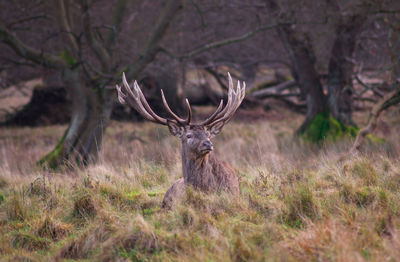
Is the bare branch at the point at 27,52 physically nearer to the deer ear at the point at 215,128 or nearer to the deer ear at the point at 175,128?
the deer ear at the point at 175,128

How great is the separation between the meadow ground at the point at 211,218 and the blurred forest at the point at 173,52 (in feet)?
5.04

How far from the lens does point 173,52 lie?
12.9 m

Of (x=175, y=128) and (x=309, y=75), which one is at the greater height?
(x=309, y=75)

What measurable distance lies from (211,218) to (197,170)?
1.02 meters

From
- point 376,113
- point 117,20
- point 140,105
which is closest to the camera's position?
point 140,105

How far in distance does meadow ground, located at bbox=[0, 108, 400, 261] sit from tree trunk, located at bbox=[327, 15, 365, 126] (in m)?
5.45

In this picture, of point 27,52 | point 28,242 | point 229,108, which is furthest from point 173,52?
point 28,242

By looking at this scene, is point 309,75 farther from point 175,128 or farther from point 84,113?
point 175,128

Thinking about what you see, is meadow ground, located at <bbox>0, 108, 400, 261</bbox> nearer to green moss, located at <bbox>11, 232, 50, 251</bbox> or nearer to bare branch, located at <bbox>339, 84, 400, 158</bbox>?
green moss, located at <bbox>11, 232, 50, 251</bbox>

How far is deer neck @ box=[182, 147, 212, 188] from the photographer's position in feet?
17.6

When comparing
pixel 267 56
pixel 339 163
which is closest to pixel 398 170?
pixel 339 163

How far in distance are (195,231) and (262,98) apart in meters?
13.5

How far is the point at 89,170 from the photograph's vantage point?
23.6 ft

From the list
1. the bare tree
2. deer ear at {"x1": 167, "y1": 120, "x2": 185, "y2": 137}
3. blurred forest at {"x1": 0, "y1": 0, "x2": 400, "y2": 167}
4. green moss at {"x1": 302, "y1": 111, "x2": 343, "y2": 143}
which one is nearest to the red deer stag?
deer ear at {"x1": 167, "y1": 120, "x2": 185, "y2": 137}
